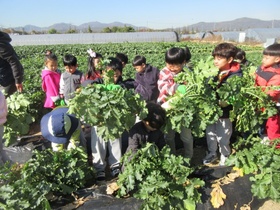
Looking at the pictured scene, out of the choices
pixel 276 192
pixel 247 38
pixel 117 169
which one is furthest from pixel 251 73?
pixel 247 38

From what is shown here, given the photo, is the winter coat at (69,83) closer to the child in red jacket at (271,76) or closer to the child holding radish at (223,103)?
the child holding radish at (223,103)

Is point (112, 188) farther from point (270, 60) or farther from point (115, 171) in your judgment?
point (270, 60)

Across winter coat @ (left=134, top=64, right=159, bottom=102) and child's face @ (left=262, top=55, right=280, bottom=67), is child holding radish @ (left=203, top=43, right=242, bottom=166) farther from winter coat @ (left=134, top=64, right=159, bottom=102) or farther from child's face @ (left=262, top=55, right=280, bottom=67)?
winter coat @ (left=134, top=64, right=159, bottom=102)

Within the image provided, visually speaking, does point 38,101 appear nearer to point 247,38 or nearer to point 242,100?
point 242,100

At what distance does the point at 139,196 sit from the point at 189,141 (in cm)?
121

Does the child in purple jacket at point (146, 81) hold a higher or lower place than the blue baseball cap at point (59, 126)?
higher

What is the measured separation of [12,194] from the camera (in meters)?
2.26

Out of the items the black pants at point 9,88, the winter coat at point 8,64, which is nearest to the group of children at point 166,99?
the winter coat at point 8,64

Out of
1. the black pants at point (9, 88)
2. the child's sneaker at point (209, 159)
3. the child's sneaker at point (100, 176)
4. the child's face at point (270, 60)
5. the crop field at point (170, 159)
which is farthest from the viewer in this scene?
the black pants at point (9, 88)

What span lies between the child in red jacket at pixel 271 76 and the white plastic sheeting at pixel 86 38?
30.8 meters

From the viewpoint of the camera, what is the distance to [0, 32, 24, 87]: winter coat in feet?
13.5

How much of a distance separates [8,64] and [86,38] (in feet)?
97.0

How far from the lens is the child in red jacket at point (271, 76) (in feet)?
9.99

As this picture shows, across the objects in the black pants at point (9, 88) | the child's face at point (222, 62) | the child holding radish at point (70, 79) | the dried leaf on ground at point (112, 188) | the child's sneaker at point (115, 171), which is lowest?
the child's sneaker at point (115, 171)
